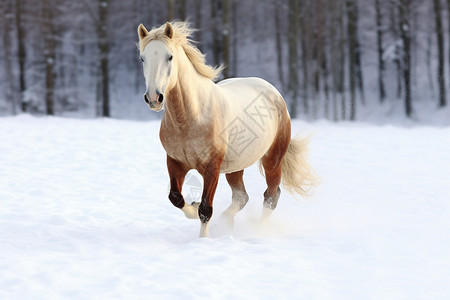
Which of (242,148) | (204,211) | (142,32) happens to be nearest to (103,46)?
(242,148)

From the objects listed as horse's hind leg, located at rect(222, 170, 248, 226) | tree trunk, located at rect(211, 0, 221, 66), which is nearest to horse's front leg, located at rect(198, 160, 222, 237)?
horse's hind leg, located at rect(222, 170, 248, 226)

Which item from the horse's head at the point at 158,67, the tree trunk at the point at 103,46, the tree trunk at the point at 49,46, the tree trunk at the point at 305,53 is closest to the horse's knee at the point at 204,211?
the horse's head at the point at 158,67

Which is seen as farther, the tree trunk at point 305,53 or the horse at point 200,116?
the tree trunk at point 305,53

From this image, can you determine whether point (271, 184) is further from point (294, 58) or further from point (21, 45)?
point (21, 45)

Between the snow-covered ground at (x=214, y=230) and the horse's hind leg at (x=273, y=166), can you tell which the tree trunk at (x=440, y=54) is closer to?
the snow-covered ground at (x=214, y=230)

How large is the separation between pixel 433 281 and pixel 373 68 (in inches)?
1068

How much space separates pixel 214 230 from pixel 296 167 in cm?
133

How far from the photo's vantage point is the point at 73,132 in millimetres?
11219

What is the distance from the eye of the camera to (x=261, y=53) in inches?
1341

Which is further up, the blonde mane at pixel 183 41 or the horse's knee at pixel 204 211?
the blonde mane at pixel 183 41

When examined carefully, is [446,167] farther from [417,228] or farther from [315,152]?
[417,228]

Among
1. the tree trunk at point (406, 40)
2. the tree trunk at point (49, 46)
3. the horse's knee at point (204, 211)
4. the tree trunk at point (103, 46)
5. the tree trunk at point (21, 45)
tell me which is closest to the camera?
the horse's knee at point (204, 211)

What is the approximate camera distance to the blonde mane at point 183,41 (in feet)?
13.4

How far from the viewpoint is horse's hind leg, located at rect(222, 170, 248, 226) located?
5273 mm
